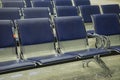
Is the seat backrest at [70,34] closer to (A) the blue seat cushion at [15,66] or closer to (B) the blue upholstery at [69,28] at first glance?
(B) the blue upholstery at [69,28]

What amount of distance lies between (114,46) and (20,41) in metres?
1.60

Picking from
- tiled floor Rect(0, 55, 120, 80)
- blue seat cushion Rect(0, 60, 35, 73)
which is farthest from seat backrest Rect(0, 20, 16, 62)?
tiled floor Rect(0, 55, 120, 80)

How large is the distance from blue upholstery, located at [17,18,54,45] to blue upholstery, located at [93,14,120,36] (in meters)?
0.93

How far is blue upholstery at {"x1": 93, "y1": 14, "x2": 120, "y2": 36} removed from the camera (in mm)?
3811

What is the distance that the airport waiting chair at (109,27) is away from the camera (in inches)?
150

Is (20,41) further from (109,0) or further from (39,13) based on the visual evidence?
(109,0)

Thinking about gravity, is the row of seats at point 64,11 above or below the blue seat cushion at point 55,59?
above

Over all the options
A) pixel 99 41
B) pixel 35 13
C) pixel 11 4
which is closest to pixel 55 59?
pixel 99 41

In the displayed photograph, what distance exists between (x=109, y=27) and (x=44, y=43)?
4.28 feet

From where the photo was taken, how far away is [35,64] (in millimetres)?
2760

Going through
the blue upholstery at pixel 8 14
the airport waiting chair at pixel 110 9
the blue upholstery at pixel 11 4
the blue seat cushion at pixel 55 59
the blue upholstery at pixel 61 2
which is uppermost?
the blue upholstery at pixel 11 4

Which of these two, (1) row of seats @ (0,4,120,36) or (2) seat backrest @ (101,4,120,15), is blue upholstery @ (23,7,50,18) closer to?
(1) row of seats @ (0,4,120,36)

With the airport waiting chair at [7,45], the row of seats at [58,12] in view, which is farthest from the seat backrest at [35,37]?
the row of seats at [58,12]

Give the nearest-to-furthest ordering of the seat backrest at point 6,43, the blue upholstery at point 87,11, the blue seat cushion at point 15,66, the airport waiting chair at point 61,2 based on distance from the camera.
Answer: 1. the blue seat cushion at point 15,66
2. the seat backrest at point 6,43
3. the blue upholstery at point 87,11
4. the airport waiting chair at point 61,2
